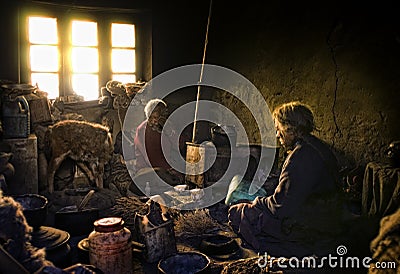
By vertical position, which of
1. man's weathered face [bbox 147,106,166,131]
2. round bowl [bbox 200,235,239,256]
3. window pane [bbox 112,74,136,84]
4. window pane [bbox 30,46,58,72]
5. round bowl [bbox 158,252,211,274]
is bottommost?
round bowl [bbox 200,235,239,256]

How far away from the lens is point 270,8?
21.2 feet

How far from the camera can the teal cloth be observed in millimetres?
5555

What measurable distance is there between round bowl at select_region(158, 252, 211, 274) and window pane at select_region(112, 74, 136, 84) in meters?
6.10

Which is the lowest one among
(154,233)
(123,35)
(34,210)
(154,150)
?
(154,233)

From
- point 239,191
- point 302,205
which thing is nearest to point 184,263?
point 302,205

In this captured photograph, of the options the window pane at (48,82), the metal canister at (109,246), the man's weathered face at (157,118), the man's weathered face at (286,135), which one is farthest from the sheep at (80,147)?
the man's weathered face at (286,135)

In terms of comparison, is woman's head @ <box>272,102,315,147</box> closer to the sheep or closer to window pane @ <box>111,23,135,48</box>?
the sheep

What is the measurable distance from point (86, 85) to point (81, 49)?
0.79 m

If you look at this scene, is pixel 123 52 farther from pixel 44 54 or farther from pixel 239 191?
pixel 239 191

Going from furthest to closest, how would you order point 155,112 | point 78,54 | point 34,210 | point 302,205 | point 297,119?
point 78,54 < point 155,112 < point 297,119 < point 302,205 < point 34,210

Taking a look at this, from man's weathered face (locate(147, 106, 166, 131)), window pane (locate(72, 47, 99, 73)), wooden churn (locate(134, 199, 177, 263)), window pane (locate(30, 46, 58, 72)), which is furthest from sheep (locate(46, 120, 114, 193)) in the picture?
wooden churn (locate(134, 199, 177, 263))

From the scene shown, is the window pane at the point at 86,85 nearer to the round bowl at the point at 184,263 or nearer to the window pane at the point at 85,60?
the window pane at the point at 85,60

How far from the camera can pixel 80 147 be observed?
22.4 feet

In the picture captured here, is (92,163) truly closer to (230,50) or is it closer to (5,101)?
(5,101)
